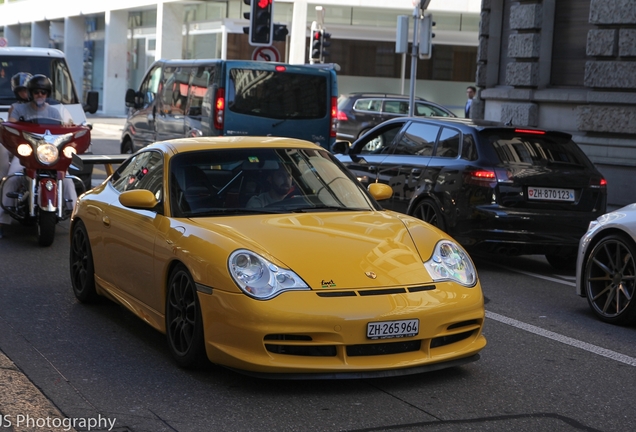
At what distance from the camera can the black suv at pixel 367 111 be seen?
101 feet

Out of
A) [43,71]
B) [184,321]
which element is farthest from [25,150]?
[184,321]

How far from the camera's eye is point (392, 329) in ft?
18.1

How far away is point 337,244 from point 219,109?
9.32 meters

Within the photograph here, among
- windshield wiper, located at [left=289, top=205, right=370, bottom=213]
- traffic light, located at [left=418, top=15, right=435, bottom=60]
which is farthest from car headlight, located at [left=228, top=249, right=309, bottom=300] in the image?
traffic light, located at [left=418, top=15, right=435, bottom=60]

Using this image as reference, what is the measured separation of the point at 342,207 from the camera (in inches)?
267

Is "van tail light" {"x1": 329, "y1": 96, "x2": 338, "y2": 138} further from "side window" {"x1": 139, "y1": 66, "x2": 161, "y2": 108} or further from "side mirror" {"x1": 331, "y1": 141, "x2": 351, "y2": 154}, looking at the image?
"side mirror" {"x1": 331, "y1": 141, "x2": 351, "y2": 154}

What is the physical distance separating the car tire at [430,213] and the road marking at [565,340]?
2615 millimetres

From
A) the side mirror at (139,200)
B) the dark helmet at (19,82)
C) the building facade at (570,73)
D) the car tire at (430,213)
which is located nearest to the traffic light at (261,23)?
the building facade at (570,73)

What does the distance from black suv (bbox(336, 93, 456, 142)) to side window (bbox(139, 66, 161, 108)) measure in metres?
13.1

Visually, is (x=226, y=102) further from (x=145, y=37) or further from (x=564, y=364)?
(x=145, y=37)

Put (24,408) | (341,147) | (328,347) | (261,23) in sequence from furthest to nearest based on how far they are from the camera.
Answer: (261,23) → (341,147) → (328,347) → (24,408)

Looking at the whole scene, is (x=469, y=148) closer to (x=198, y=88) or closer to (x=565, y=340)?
(x=565, y=340)

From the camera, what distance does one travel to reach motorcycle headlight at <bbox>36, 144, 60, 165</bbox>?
429 inches

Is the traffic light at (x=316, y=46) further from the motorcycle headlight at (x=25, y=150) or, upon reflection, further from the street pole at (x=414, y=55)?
the motorcycle headlight at (x=25, y=150)
